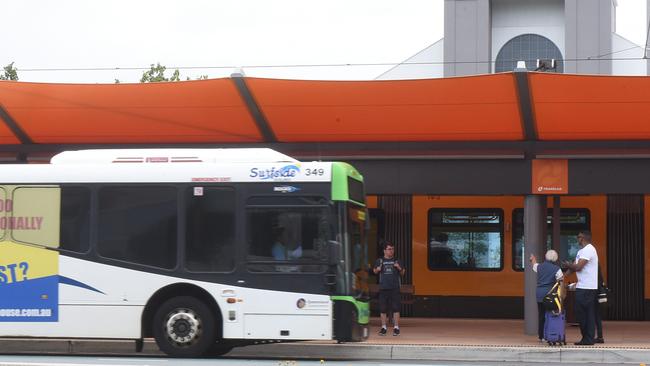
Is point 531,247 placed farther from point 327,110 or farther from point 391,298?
point 327,110

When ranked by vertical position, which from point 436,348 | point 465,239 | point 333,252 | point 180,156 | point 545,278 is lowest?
point 436,348

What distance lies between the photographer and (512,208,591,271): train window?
19719mm

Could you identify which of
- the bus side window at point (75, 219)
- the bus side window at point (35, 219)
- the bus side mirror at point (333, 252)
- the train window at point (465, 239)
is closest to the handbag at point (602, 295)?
the train window at point (465, 239)

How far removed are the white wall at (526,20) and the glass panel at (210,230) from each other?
3608 centimetres

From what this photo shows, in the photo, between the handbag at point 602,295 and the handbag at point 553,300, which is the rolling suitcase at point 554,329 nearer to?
the handbag at point 553,300

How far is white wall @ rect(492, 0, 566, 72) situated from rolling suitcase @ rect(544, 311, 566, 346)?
34.2 m

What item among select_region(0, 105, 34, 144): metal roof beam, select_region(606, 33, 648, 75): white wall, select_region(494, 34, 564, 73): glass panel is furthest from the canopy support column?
select_region(494, 34, 564, 73): glass panel

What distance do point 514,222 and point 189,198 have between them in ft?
27.8

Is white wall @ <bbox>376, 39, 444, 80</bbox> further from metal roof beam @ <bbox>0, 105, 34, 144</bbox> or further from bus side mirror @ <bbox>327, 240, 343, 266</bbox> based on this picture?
bus side mirror @ <bbox>327, 240, 343, 266</bbox>

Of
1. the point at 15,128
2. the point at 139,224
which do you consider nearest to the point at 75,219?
the point at 139,224

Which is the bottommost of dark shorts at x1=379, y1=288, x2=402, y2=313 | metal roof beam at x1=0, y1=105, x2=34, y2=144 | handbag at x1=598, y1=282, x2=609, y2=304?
dark shorts at x1=379, y1=288, x2=402, y2=313

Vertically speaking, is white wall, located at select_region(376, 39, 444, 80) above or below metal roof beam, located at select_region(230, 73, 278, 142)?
above

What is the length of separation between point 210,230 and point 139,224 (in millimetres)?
1002

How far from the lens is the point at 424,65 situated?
1854 inches
